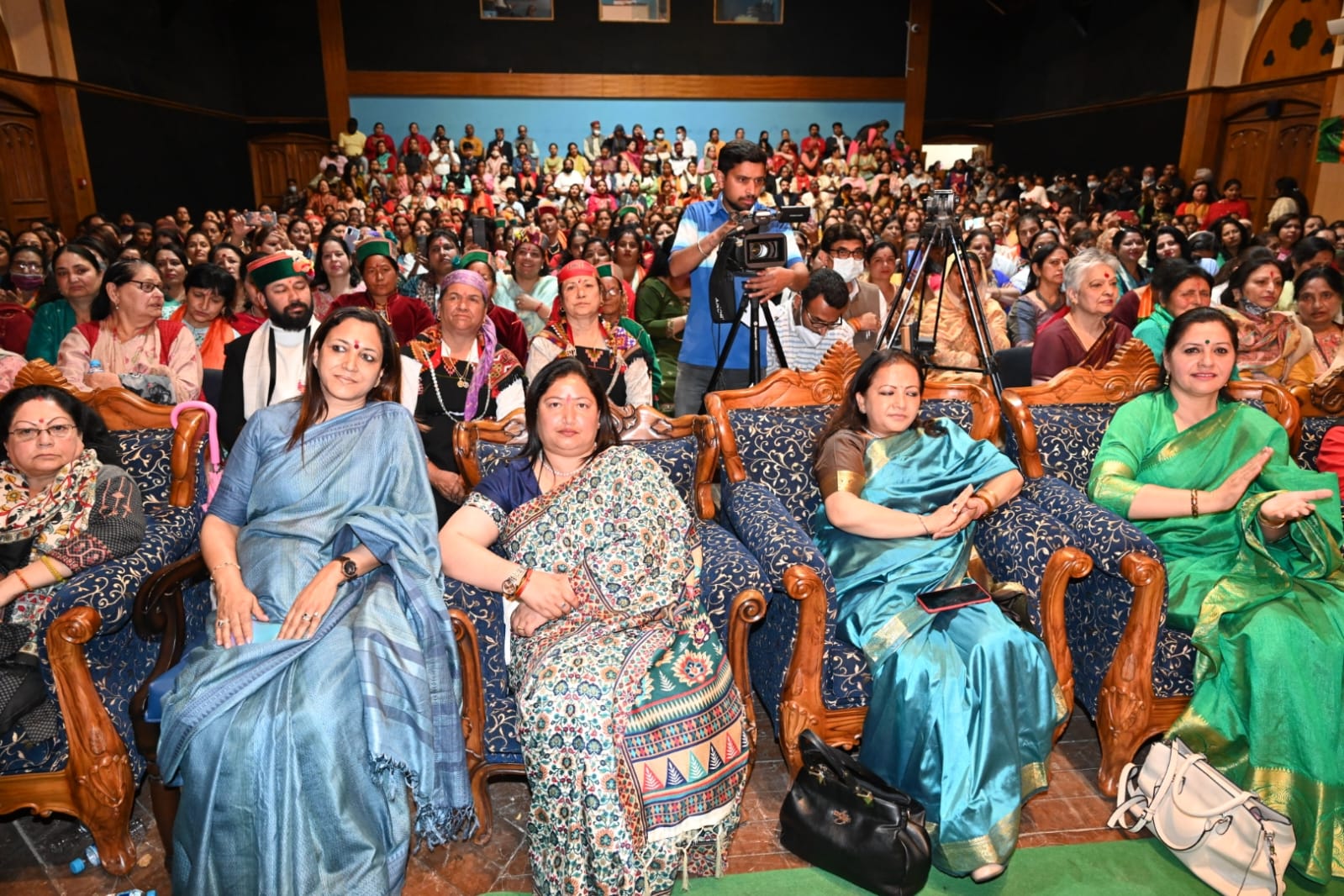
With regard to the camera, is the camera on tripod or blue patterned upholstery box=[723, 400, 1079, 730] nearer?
blue patterned upholstery box=[723, 400, 1079, 730]

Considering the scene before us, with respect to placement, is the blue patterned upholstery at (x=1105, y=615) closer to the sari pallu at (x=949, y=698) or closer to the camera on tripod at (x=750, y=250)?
the sari pallu at (x=949, y=698)

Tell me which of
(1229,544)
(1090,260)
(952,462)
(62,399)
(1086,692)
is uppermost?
(1090,260)

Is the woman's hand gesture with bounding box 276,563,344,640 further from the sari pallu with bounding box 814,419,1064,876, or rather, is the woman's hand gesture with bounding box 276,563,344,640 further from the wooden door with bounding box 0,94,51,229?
the wooden door with bounding box 0,94,51,229

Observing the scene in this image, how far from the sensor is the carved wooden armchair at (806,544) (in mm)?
2102

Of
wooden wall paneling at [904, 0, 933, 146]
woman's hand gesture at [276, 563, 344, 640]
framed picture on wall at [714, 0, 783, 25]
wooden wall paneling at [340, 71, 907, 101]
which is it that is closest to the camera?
woman's hand gesture at [276, 563, 344, 640]

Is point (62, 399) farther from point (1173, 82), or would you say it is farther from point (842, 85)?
point (842, 85)

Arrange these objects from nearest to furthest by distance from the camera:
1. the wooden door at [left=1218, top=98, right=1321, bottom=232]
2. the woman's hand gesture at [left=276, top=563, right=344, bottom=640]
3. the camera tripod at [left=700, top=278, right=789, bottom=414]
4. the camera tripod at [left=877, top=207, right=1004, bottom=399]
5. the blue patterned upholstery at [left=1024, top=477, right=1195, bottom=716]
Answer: the woman's hand gesture at [left=276, top=563, right=344, bottom=640], the blue patterned upholstery at [left=1024, top=477, right=1195, bottom=716], the camera tripod at [left=700, top=278, right=789, bottom=414], the camera tripod at [left=877, top=207, right=1004, bottom=399], the wooden door at [left=1218, top=98, right=1321, bottom=232]

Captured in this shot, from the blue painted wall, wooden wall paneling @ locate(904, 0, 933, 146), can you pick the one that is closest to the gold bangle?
the blue painted wall

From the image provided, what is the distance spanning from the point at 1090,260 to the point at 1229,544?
1.37 meters

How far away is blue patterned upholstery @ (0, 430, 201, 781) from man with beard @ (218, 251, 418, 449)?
1.50 ft

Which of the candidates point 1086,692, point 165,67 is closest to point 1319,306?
point 1086,692

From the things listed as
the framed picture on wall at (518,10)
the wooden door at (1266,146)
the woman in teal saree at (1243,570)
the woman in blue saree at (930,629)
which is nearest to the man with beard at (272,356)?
the woman in blue saree at (930,629)

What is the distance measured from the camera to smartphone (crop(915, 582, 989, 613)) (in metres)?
2.06

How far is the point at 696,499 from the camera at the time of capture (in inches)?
102
